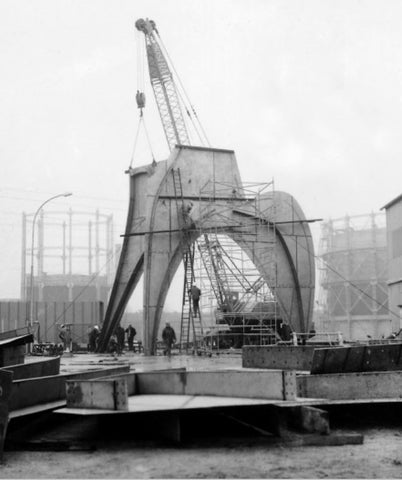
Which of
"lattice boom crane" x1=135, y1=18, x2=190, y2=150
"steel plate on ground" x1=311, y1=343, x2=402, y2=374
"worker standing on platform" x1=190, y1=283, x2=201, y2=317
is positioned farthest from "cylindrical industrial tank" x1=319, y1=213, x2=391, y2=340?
"steel plate on ground" x1=311, y1=343, x2=402, y2=374

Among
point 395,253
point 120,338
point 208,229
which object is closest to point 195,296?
point 208,229

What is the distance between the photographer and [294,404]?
27.1ft

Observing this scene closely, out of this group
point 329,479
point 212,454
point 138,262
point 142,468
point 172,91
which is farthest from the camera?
point 172,91

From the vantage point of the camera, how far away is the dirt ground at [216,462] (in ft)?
22.0

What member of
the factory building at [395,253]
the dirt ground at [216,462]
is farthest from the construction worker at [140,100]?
the dirt ground at [216,462]

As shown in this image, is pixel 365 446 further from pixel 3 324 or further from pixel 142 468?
pixel 3 324

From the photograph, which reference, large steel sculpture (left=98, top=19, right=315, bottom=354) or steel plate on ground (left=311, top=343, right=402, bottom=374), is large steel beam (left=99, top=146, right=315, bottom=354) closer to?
large steel sculpture (left=98, top=19, right=315, bottom=354)

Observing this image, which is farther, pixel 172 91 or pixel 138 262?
pixel 172 91

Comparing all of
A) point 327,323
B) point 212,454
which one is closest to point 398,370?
point 212,454

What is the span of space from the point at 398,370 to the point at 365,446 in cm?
299

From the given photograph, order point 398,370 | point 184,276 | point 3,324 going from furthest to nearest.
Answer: point 3,324 < point 184,276 < point 398,370

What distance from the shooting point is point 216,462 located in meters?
7.17

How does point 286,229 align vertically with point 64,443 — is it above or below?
above

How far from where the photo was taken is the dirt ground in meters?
6.71
